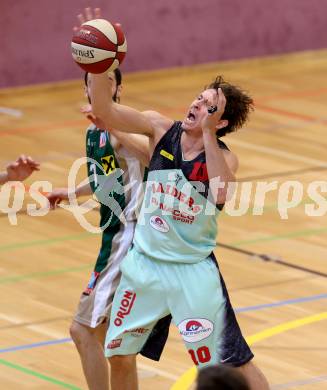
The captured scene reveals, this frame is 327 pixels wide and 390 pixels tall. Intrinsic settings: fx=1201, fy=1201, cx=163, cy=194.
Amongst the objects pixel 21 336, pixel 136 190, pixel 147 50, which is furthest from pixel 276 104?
pixel 136 190

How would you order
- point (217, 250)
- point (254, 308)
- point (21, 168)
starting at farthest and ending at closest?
1. point (217, 250)
2. point (254, 308)
3. point (21, 168)

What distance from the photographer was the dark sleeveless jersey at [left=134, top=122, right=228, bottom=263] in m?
6.73

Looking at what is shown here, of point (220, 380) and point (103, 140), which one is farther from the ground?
point (220, 380)

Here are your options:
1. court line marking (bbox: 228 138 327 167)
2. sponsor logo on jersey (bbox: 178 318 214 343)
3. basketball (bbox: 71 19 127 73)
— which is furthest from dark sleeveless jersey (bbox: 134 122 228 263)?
court line marking (bbox: 228 138 327 167)

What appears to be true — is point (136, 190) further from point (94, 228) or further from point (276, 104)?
point (276, 104)

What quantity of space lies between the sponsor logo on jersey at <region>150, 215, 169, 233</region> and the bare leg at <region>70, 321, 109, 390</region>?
2.88 feet

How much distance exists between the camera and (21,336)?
29.1 feet

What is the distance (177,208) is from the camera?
6.73m

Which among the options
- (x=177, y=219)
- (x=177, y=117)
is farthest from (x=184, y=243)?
→ (x=177, y=117)

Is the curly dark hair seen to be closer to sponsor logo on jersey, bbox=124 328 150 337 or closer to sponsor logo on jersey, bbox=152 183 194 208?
sponsor logo on jersey, bbox=152 183 194 208

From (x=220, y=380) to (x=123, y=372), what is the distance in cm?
278

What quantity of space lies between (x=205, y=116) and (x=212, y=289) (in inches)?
38.3

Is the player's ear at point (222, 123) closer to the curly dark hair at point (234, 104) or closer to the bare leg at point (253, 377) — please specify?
the curly dark hair at point (234, 104)

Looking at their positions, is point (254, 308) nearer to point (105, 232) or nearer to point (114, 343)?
point (105, 232)
